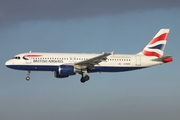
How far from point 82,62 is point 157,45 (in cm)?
1778

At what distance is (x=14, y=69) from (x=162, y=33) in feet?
97.9

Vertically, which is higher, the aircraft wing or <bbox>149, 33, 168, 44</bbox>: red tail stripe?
<bbox>149, 33, 168, 44</bbox>: red tail stripe

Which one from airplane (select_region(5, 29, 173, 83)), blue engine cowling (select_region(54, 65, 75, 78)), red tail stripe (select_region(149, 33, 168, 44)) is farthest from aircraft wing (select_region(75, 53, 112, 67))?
red tail stripe (select_region(149, 33, 168, 44))

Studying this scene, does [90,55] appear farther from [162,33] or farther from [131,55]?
[162,33]

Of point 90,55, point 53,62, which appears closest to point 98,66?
point 90,55

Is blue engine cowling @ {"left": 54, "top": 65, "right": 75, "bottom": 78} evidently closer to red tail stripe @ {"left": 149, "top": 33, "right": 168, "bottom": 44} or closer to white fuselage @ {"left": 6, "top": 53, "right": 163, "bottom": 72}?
white fuselage @ {"left": 6, "top": 53, "right": 163, "bottom": 72}

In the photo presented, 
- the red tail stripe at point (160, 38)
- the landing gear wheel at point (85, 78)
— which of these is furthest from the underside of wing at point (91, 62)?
the red tail stripe at point (160, 38)

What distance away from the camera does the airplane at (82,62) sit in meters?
87.9

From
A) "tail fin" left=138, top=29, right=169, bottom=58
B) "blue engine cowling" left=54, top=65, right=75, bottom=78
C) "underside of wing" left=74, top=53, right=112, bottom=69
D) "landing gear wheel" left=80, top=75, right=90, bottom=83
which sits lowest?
"landing gear wheel" left=80, top=75, right=90, bottom=83

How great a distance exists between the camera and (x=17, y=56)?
3504 inches

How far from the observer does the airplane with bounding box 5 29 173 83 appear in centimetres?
8788

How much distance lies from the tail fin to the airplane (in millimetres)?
200

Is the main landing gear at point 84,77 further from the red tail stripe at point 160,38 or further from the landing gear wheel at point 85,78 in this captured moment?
the red tail stripe at point 160,38

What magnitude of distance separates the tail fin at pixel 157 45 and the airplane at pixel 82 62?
0.20 metres
